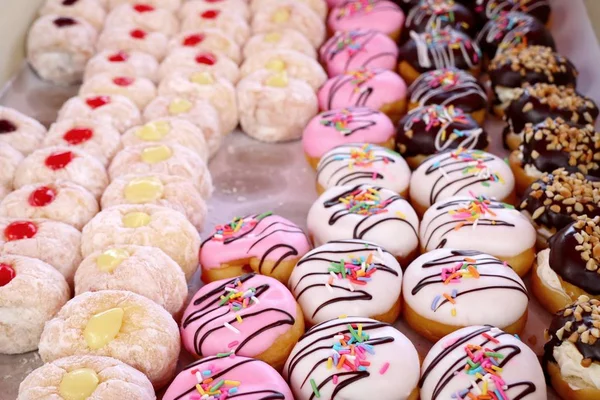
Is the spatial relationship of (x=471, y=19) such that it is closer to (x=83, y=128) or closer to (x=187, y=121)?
(x=187, y=121)

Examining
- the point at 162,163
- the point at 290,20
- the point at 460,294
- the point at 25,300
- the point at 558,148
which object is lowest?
the point at 25,300

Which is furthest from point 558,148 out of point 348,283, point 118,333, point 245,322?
point 118,333

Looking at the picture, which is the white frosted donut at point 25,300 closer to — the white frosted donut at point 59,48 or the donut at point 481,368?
the donut at point 481,368

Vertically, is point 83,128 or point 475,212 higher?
point 475,212

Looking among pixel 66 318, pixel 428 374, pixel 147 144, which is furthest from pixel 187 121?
pixel 428 374

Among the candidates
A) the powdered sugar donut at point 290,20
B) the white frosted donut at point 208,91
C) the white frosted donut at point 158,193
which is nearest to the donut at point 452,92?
the powdered sugar donut at point 290,20

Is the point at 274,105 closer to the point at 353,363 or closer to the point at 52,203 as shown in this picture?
the point at 52,203

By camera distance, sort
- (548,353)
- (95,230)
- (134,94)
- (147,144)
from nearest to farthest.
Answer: (548,353) < (95,230) < (147,144) < (134,94)
